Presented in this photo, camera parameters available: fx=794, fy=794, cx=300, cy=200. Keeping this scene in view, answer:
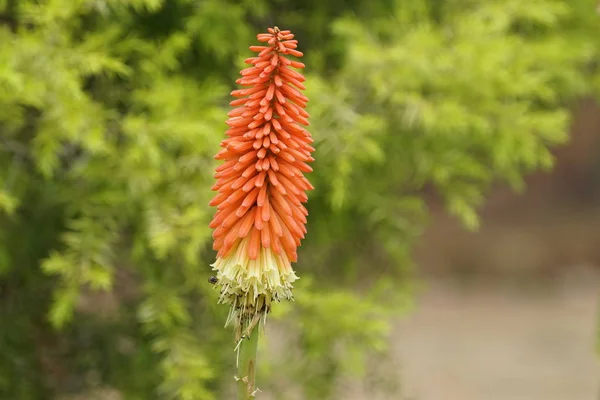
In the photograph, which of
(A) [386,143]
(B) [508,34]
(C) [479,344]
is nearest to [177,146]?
(A) [386,143]

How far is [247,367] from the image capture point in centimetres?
138

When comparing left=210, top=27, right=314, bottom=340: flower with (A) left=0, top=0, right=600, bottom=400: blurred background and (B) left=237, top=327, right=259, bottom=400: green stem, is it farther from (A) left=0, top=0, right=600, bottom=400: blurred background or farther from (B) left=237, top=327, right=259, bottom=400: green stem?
(A) left=0, top=0, right=600, bottom=400: blurred background

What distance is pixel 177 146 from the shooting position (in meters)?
2.69

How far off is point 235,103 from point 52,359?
2.35 meters

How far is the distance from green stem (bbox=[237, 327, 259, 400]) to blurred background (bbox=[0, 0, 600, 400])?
3.57 ft

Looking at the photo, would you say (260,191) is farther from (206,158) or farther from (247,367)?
(206,158)

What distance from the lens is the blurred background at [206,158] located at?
256cm

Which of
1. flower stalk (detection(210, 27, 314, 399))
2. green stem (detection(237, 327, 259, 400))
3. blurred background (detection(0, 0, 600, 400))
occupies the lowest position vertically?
green stem (detection(237, 327, 259, 400))

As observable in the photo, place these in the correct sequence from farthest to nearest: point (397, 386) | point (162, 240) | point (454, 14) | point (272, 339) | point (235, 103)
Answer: point (272, 339) → point (397, 386) → point (454, 14) → point (162, 240) → point (235, 103)

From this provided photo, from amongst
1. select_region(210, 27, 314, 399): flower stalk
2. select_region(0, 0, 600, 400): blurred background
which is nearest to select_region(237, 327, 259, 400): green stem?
select_region(210, 27, 314, 399): flower stalk

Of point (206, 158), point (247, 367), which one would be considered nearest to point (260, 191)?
point (247, 367)

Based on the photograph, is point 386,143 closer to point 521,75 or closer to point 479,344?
point 521,75

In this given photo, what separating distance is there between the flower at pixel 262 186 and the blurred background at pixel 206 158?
3.42ft

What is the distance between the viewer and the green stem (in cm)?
137
